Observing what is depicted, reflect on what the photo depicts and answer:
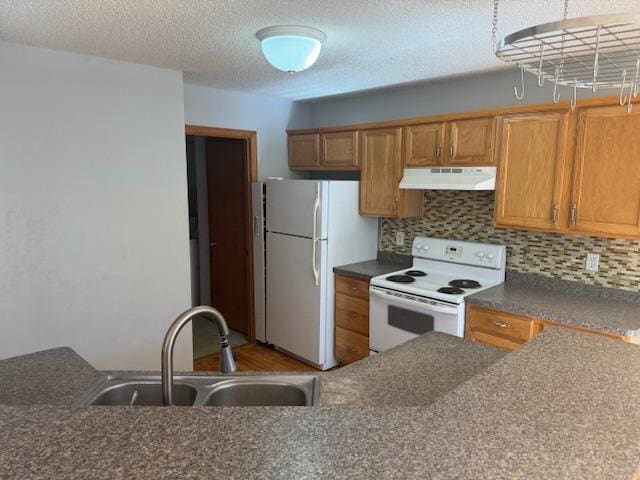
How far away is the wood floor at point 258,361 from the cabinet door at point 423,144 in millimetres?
1886

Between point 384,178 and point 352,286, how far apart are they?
88 cm

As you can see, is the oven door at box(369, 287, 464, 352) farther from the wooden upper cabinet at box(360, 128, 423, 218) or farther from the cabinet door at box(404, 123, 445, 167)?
the cabinet door at box(404, 123, 445, 167)

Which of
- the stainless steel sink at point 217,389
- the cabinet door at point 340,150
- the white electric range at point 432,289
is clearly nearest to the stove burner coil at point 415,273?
the white electric range at point 432,289

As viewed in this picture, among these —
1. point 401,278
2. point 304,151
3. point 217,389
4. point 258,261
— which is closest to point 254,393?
point 217,389

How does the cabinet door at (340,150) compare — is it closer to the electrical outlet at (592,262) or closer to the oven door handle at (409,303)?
the oven door handle at (409,303)

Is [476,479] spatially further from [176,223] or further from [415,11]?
[176,223]

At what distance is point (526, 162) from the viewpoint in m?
2.76

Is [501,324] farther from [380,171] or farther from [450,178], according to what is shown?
[380,171]

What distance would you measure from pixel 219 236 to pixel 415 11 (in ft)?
10.7

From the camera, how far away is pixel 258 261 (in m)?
4.09

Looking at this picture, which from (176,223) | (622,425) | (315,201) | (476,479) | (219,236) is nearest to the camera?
(476,479)

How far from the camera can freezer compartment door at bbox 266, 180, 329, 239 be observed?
3.48m

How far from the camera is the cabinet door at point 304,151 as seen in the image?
4.03m

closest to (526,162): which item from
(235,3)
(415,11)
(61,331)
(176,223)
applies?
(415,11)
